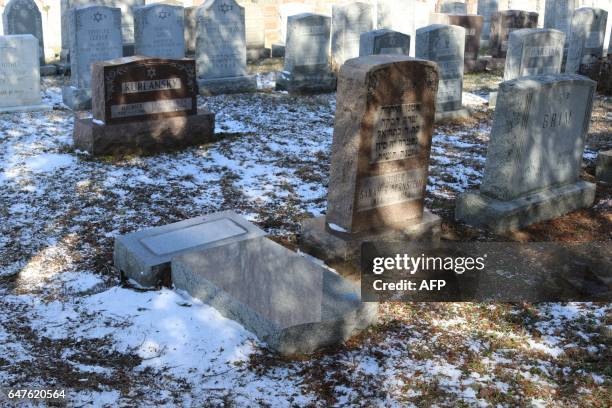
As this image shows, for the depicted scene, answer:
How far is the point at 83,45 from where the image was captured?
35.3ft

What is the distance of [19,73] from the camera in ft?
33.1

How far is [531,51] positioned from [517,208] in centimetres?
601

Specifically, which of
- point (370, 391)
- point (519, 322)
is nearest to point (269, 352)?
point (370, 391)

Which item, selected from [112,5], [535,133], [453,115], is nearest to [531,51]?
[453,115]

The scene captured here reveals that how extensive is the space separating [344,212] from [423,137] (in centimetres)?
95

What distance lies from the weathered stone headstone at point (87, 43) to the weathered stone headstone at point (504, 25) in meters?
9.50

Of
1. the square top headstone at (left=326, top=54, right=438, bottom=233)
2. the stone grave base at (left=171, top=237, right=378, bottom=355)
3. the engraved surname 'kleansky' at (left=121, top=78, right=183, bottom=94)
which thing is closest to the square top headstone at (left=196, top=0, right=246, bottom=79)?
the engraved surname 'kleansky' at (left=121, top=78, right=183, bottom=94)

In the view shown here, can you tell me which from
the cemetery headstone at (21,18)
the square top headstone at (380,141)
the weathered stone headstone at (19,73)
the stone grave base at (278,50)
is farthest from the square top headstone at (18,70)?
the stone grave base at (278,50)

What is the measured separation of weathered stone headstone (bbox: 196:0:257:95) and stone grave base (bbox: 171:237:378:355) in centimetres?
740

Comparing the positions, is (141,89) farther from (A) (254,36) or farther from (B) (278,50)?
(B) (278,50)

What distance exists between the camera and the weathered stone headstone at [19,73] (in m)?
9.94

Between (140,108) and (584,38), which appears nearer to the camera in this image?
(140,108)

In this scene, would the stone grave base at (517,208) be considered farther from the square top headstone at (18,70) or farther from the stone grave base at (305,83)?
the square top headstone at (18,70)

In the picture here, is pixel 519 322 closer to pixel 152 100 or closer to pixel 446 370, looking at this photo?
pixel 446 370
